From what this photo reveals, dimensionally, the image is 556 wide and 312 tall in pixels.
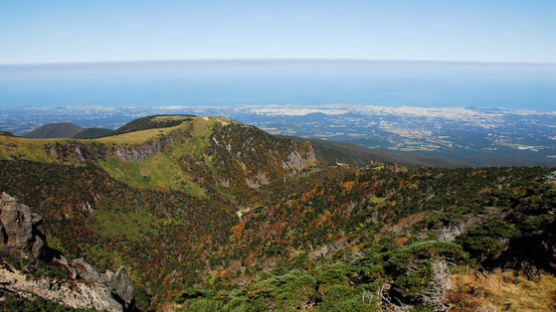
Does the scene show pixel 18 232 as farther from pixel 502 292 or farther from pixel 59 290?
pixel 502 292

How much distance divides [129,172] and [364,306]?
415ft

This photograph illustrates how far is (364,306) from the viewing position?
571 inches

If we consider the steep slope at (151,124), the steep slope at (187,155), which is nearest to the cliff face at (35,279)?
the steep slope at (187,155)

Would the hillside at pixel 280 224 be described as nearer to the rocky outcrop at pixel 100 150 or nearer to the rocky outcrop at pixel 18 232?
the rocky outcrop at pixel 100 150

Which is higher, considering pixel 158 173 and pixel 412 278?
pixel 412 278

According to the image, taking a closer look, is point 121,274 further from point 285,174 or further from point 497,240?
point 285,174

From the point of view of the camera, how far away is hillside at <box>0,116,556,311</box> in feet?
50.1

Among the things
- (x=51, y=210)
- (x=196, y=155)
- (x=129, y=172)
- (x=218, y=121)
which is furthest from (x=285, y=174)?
(x=51, y=210)

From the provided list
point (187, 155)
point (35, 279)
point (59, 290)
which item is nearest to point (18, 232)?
point (35, 279)

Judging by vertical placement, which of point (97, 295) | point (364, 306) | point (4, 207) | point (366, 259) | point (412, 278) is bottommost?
point (97, 295)

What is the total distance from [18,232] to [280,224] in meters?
46.1

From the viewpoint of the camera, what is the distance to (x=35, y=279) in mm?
40531

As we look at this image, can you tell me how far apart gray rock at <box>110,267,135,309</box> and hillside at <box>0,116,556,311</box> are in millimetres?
9316

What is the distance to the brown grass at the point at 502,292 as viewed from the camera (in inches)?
433
